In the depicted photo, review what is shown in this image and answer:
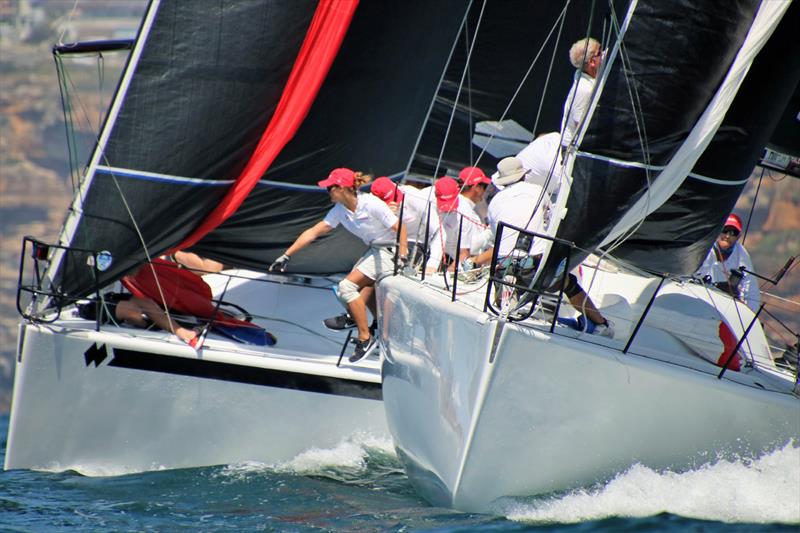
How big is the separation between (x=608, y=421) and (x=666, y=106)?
1.62m

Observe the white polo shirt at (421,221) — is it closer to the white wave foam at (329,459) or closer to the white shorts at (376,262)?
the white shorts at (376,262)

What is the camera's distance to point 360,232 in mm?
7398

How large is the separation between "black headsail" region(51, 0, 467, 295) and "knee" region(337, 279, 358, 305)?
1.07m

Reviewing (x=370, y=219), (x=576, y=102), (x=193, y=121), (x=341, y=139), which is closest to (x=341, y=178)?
(x=370, y=219)

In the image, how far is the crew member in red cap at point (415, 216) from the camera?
7.11 metres

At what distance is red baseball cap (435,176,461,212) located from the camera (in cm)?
722

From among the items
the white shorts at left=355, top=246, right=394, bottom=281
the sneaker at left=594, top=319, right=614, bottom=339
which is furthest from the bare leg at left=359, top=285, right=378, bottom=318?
the sneaker at left=594, top=319, right=614, bottom=339

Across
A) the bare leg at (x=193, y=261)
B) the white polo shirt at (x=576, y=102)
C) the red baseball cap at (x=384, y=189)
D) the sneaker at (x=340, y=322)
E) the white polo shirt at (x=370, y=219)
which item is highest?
the white polo shirt at (x=576, y=102)

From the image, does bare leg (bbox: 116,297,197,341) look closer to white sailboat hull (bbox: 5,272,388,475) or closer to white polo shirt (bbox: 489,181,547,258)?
white sailboat hull (bbox: 5,272,388,475)

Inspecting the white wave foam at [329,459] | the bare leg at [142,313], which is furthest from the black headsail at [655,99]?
the bare leg at [142,313]

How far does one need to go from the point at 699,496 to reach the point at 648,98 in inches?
80.1

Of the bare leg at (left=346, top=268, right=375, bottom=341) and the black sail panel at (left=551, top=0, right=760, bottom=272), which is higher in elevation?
the black sail panel at (left=551, top=0, right=760, bottom=272)

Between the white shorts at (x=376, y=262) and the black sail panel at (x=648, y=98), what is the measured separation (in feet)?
6.10

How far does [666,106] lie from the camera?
18.4 feet
